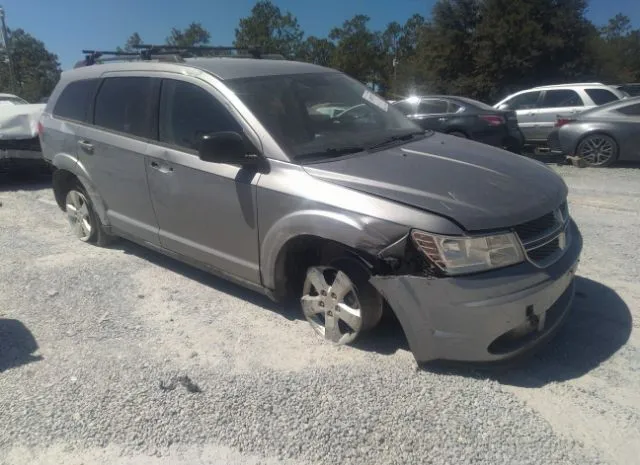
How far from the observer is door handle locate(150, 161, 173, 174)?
4219 mm

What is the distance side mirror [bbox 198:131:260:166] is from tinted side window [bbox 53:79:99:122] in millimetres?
2260

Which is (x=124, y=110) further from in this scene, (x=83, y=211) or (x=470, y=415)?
(x=470, y=415)

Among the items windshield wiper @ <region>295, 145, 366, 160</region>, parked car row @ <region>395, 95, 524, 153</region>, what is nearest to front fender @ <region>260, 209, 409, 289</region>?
windshield wiper @ <region>295, 145, 366, 160</region>

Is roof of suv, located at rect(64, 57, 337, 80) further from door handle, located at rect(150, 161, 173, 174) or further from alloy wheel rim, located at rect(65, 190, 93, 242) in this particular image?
alloy wheel rim, located at rect(65, 190, 93, 242)

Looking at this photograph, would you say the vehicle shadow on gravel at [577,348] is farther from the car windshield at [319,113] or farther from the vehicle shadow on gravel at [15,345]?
the vehicle shadow on gravel at [15,345]

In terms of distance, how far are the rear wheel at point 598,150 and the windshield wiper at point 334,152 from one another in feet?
27.6

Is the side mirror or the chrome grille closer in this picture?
the chrome grille

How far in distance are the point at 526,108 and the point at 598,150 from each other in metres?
2.96

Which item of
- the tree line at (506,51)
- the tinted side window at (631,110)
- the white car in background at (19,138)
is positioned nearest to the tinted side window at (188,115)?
the white car in background at (19,138)

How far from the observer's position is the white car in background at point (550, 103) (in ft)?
40.7

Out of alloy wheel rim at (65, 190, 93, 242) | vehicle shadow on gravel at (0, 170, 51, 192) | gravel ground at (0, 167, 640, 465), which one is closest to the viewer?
gravel ground at (0, 167, 640, 465)

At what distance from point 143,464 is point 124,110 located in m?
3.14

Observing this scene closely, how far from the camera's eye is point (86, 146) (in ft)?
16.8

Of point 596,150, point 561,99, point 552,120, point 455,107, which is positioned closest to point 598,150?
point 596,150
